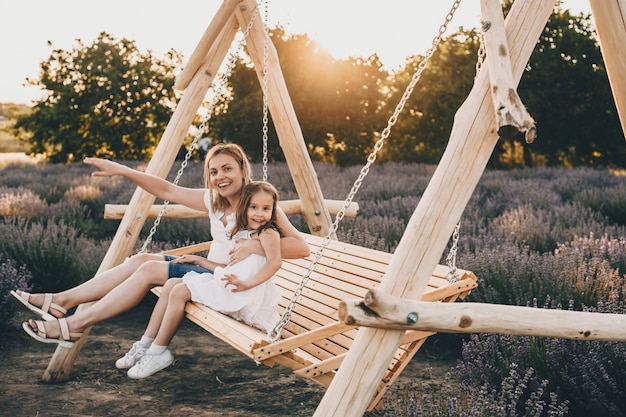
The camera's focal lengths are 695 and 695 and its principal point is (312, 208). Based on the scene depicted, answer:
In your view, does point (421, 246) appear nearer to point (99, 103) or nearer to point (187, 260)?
point (187, 260)

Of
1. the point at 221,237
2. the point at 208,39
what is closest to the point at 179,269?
the point at 221,237

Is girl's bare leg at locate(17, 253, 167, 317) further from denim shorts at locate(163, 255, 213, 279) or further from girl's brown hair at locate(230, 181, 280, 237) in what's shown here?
→ girl's brown hair at locate(230, 181, 280, 237)

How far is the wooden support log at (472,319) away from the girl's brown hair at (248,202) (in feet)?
4.53

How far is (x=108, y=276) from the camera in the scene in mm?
3617

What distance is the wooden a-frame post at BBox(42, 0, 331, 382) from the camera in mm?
3982

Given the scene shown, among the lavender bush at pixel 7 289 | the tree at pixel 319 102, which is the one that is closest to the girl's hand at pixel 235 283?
the lavender bush at pixel 7 289

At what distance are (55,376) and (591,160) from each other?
55.6 ft

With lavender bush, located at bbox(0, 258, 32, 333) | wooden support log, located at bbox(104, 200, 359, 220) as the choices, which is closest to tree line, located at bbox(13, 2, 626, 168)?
wooden support log, located at bbox(104, 200, 359, 220)

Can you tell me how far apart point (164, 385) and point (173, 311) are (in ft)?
3.08

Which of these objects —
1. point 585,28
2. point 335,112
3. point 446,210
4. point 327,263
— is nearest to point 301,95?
point 335,112

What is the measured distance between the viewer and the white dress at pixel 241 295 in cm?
314

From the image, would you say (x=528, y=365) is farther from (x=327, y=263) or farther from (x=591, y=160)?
(x=591, y=160)

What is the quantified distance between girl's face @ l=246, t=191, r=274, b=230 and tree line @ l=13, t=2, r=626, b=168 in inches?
590

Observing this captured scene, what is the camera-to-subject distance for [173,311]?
124 inches
